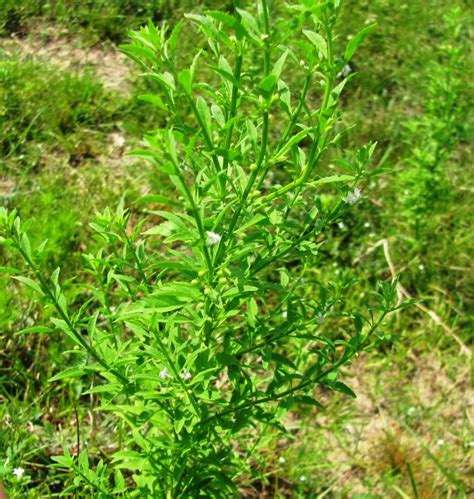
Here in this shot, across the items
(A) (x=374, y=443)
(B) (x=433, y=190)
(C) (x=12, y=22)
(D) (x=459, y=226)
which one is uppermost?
(C) (x=12, y=22)

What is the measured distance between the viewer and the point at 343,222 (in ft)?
12.1

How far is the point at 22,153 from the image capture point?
3609 millimetres

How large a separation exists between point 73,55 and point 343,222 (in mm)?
1977

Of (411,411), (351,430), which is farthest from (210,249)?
(411,411)

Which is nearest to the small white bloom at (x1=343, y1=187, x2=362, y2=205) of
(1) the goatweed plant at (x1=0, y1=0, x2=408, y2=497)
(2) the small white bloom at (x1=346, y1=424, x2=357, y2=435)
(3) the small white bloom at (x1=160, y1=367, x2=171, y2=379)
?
(1) the goatweed plant at (x1=0, y1=0, x2=408, y2=497)

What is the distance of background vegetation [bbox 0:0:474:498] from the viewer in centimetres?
279

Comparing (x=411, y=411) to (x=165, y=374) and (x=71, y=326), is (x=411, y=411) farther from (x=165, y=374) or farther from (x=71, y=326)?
(x=71, y=326)

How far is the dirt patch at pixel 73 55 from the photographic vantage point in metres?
4.14

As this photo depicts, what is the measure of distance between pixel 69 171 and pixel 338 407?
1812 mm

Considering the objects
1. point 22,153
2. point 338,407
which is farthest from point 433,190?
point 22,153

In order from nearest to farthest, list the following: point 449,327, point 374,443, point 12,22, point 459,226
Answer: point 374,443
point 449,327
point 459,226
point 12,22

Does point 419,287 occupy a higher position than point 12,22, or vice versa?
point 12,22

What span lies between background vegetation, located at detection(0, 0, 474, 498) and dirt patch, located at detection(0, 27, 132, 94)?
0.4 inches

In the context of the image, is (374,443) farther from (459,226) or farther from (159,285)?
(159,285)
